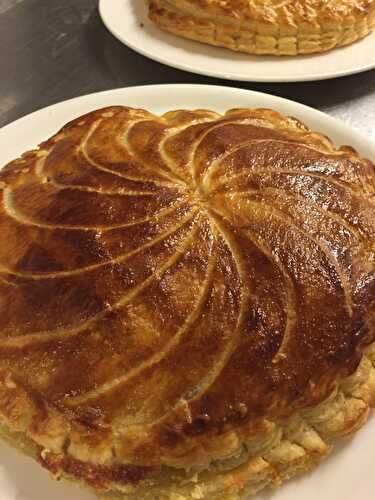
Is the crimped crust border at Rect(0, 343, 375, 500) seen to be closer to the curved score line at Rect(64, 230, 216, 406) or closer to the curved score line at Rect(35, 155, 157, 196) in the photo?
the curved score line at Rect(64, 230, 216, 406)

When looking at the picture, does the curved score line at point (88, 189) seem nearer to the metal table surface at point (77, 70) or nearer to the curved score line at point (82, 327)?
the curved score line at point (82, 327)

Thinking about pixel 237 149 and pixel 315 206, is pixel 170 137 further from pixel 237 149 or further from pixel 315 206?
pixel 315 206

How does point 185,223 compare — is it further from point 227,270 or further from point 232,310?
point 232,310

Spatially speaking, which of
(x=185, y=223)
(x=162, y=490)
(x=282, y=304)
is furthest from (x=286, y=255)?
(x=162, y=490)

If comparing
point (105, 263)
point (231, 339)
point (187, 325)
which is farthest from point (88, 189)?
point (231, 339)

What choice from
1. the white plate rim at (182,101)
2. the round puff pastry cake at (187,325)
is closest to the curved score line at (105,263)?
the round puff pastry cake at (187,325)

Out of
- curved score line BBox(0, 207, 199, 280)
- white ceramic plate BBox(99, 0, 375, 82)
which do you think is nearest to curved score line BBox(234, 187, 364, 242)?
curved score line BBox(0, 207, 199, 280)
